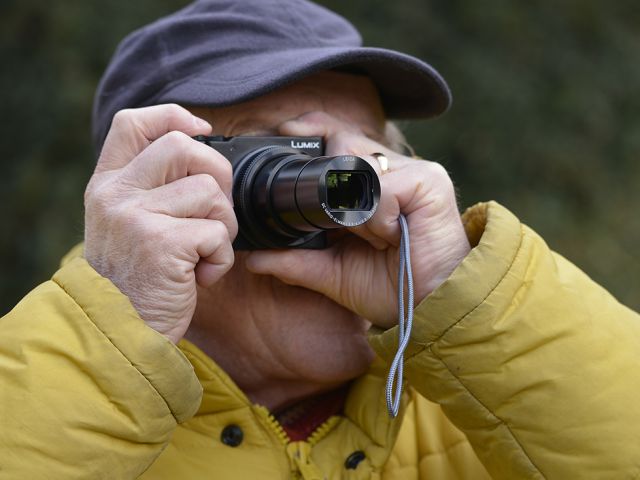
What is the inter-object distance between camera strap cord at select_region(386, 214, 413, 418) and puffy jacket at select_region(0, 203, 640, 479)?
2 centimetres

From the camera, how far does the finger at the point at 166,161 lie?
3.74 ft

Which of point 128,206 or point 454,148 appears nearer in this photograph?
point 128,206

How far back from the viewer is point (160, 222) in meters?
1.11

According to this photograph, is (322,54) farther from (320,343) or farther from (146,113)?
(320,343)

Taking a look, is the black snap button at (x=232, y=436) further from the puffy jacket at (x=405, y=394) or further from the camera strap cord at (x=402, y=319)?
the camera strap cord at (x=402, y=319)

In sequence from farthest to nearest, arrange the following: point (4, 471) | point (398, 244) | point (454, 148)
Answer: point (454, 148)
point (398, 244)
point (4, 471)

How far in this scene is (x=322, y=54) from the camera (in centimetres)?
137

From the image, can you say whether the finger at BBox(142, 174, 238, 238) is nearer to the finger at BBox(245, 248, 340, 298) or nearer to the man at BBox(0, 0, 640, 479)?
the man at BBox(0, 0, 640, 479)

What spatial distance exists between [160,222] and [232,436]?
15.0 inches

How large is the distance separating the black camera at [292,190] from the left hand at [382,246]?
36mm

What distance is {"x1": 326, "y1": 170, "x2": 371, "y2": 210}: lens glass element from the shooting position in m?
1.12

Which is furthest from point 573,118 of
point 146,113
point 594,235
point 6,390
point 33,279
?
point 6,390

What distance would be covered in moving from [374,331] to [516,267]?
0.24m

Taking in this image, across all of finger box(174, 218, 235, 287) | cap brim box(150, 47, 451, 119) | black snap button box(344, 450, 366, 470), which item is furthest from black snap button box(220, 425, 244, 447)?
cap brim box(150, 47, 451, 119)
